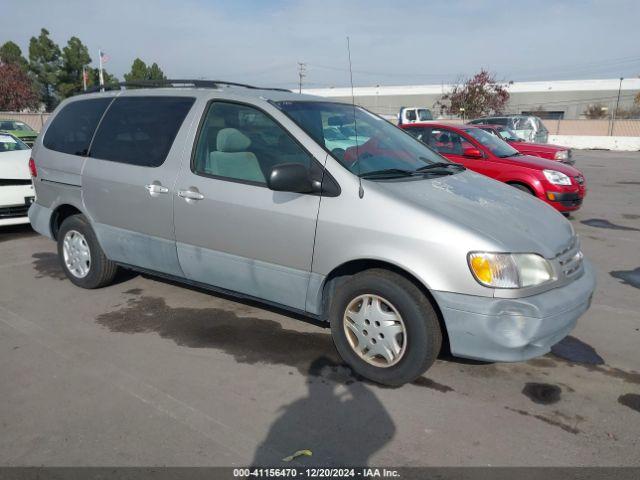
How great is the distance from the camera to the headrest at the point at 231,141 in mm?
3842

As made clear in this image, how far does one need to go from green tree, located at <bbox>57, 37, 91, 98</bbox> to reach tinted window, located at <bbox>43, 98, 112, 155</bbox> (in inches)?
2078

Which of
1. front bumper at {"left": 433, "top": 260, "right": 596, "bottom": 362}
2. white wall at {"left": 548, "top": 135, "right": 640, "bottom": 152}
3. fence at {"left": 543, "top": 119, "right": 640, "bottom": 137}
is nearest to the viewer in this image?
front bumper at {"left": 433, "top": 260, "right": 596, "bottom": 362}

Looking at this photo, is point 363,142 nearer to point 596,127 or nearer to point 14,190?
point 14,190

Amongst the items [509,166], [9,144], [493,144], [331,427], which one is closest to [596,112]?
[493,144]

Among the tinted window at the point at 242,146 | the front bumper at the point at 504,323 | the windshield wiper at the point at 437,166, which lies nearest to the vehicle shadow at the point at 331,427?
the front bumper at the point at 504,323

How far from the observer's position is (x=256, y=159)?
376 centimetres

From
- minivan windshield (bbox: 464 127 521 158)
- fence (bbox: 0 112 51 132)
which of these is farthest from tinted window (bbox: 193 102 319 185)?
fence (bbox: 0 112 51 132)

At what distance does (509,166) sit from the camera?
27.1 feet

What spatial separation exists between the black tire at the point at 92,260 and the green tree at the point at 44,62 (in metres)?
54.2

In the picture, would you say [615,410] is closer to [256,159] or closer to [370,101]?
[256,159]

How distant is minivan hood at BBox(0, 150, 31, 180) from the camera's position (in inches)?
271

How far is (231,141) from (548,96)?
218 ft

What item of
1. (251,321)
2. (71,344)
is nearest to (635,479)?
(251,321)

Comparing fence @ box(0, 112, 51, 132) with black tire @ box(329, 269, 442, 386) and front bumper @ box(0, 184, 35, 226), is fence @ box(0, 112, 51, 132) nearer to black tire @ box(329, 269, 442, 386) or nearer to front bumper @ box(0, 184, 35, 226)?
front bumper @ box(0, 184, 35, 226)
